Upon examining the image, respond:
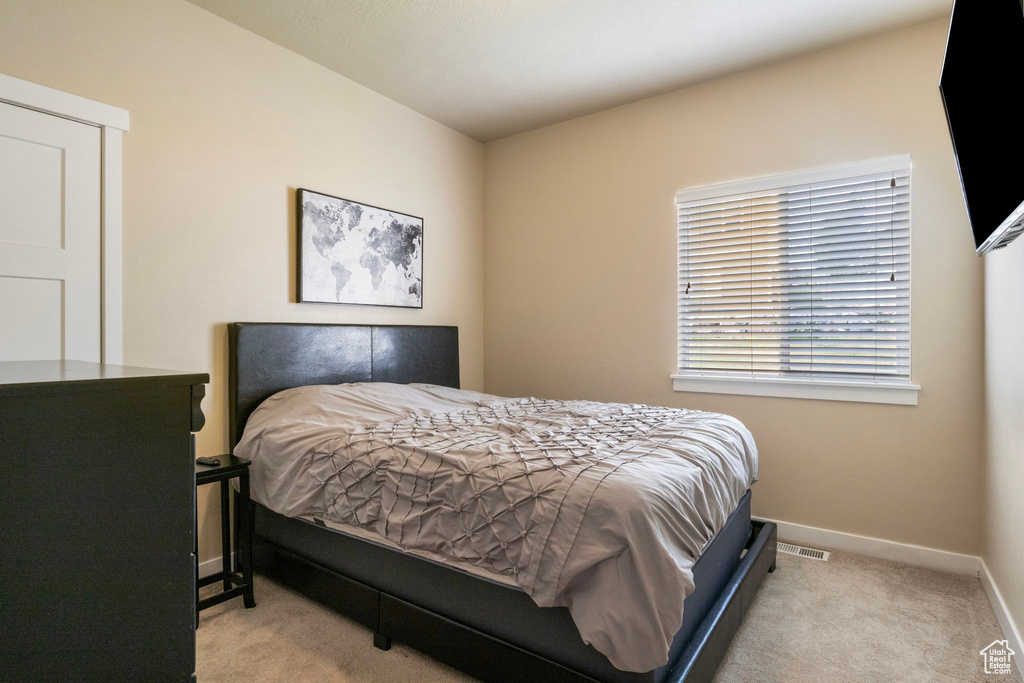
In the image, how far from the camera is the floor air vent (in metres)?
2.84

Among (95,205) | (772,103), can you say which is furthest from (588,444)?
(772,103)

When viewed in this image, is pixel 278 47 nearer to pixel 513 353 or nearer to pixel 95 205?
pixel 95 205

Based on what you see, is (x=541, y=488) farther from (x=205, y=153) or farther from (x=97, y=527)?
(x=205, y=153)

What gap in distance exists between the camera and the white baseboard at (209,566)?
8.57ft

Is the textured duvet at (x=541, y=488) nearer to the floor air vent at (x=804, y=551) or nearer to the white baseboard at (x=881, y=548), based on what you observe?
the floor air vent at (x=804, y=551)

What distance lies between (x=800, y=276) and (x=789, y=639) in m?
1.94

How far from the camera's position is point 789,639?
6.71 ft

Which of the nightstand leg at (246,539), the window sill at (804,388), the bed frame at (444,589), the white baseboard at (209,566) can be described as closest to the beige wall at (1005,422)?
the window sill at (804,388)

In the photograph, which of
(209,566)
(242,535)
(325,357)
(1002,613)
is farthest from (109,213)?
(1002,613)

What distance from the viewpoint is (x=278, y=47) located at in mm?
2926

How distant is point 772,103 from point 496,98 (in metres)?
1.73

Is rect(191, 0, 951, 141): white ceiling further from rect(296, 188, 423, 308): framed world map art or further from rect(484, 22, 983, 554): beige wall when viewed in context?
rect(296, 188, 423, 308): framed world map art

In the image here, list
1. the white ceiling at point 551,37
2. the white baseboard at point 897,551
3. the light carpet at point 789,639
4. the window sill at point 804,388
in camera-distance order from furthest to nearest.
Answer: the window sill at point 804,388 < the white ceiling at point 551,37 < the white baseboard at point 897,551 < the light carpet at point 789,639

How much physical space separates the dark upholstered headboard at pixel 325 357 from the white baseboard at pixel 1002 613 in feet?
10.2
